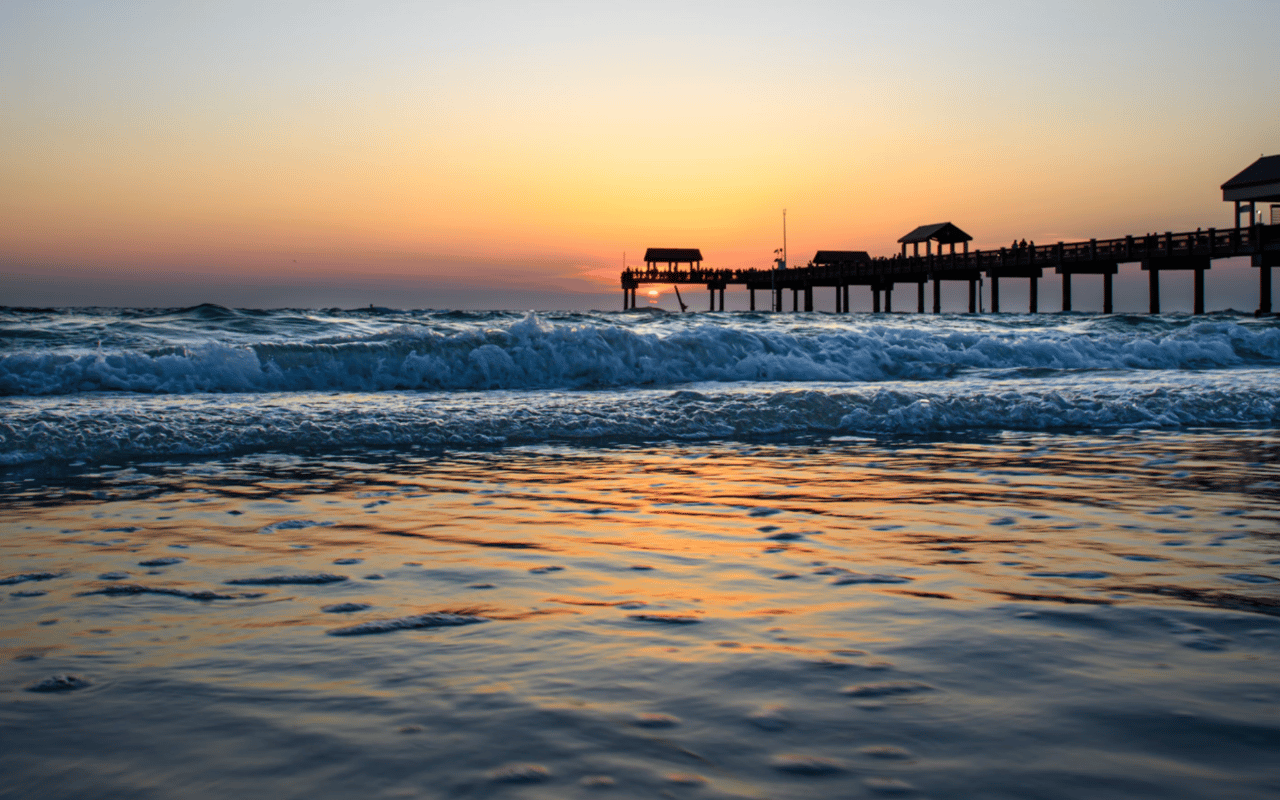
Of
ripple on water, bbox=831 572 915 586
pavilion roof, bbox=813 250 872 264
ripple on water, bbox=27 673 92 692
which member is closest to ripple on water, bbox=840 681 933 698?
ripple on water, bbox=831 572 915 586

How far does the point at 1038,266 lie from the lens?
45594 millimetres

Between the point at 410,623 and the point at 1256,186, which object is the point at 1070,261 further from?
the point at 410,623

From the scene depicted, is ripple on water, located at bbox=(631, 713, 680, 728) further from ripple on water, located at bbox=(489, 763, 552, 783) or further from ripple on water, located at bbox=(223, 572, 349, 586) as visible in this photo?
ripple on water, located at bbox=(223, 572, 349, 586)

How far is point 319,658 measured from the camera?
246cm

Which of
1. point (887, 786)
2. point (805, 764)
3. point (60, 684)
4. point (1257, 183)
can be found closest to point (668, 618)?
point (805, 764)

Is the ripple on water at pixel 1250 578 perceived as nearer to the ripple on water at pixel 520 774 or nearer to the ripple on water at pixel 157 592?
the ripple on water at pixel 520 774

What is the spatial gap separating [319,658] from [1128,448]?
6.35 meters

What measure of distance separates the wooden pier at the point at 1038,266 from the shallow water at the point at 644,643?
37.2 metres

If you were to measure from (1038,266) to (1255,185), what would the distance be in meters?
9.17

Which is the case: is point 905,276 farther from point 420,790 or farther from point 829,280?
point 420,790

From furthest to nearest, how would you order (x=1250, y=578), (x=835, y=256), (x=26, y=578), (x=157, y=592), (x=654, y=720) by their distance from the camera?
(x=835, y=256)
(x=26, y=578)
(x=1250, y=578)
(x=157, y=592)
(x=654, y=720)

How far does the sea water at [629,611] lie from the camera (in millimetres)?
1844

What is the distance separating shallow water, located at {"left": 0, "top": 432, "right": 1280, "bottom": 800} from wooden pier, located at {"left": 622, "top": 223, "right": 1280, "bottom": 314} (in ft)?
122

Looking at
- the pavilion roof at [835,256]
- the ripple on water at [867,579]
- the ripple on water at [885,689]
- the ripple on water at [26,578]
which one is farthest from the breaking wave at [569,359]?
the pavilion roof at [835,256]
